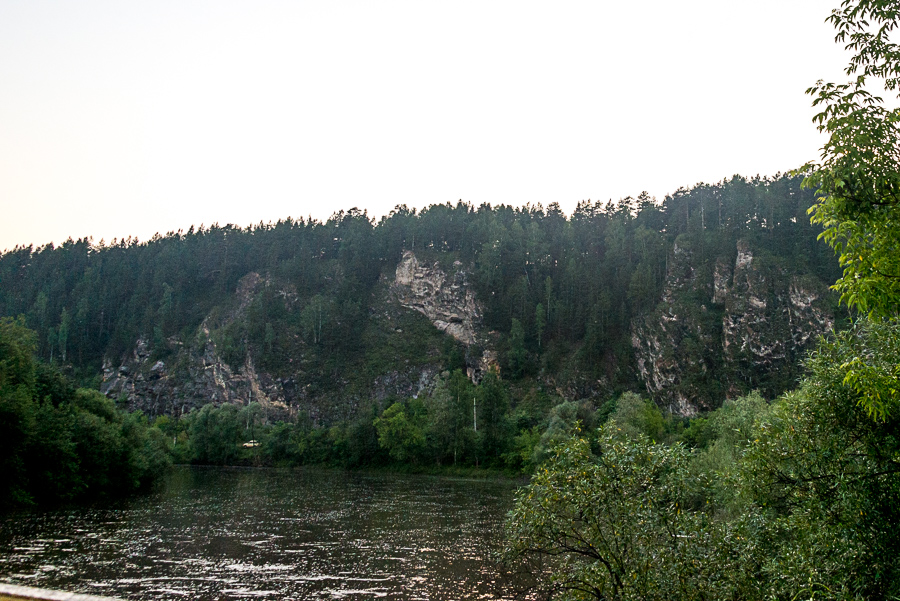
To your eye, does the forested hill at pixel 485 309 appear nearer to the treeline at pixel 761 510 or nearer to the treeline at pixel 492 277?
the treeline at pixel 492 277

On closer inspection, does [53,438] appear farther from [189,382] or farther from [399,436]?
[189,382]

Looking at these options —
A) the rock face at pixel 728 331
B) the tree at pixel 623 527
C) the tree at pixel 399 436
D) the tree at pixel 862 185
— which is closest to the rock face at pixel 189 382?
the tree at pixel 399 436

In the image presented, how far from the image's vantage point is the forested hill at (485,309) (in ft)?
432

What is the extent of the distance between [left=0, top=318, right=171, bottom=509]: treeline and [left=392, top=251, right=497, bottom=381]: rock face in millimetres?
103021

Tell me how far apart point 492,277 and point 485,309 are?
31.7ft

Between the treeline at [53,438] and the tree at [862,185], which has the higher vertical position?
the tree at [862,185]

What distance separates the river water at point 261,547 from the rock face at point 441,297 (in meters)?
99.1

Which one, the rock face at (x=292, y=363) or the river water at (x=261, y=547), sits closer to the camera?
the river water at (x=261, y=547)

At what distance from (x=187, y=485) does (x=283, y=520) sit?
3215cm

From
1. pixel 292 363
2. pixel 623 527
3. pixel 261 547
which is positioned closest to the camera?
pixel 623 527

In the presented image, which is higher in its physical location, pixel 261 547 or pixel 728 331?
pixel 728 331

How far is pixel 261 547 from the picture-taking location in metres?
38.5

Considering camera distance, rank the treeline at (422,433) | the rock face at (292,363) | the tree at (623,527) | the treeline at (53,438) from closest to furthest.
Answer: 1. the tree at (623,527)
2. the treeline at (53,438)
3. the treeline at (422,433)
4. the rock face at (292,363)

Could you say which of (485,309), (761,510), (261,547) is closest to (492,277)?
(485,309)
